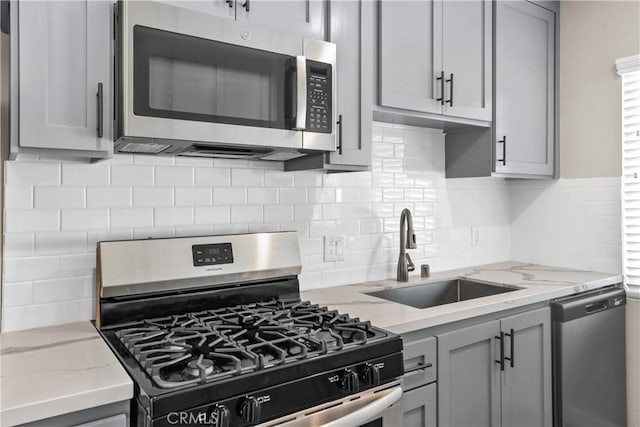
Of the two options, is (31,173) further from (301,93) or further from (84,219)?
(301,93)

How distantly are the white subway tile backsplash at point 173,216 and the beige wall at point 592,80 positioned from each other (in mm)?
→ 2190

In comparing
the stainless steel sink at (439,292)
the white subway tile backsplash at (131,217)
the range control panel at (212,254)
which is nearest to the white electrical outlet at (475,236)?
the stainless steel sink at (439,292)

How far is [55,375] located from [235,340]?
0.48 meters

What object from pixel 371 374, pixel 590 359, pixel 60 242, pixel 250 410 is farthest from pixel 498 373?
pixel 60 242

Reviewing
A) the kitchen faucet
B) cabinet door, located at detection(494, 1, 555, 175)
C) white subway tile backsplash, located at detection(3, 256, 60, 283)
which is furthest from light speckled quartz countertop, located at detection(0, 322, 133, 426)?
cabinet door, located at detection(494, 1, 555, 175)

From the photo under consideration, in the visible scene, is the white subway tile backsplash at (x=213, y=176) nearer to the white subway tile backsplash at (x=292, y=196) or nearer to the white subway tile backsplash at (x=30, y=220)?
the white subway tile backsplash at (x=292, y=196)

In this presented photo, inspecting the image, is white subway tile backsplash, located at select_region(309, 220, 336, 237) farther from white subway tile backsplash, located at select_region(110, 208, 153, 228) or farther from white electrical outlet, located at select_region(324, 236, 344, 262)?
white subway tile backsplash, located at select_region(110, 208, 153, 228)

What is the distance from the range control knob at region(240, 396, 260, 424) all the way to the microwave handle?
0.90 m

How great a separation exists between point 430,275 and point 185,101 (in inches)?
64.9

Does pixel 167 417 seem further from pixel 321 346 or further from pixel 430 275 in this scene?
pixel 430 275

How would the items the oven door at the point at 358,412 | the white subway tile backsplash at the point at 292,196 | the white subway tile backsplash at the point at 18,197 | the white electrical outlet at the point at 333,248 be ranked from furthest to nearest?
1. the white electrical outlet at the point at 333,248
2. the white subway tile backsplash at the point at 292,196
3. the white subway tile backsplash at the point at 18,197
4. the oven door at the point at 358,412

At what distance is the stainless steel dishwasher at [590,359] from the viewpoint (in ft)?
7.02

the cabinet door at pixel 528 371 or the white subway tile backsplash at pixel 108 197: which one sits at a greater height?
the white subway tile backsplash at pixel 108 197
